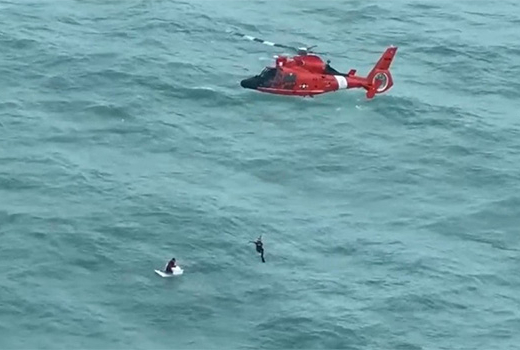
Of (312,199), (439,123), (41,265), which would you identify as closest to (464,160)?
(439,123)

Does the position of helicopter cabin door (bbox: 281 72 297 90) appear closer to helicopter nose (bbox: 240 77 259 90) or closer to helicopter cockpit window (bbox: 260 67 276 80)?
helicopter cockpit window (bbox: 260 67 276 80)

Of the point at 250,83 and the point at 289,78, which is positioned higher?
the point at 289,78

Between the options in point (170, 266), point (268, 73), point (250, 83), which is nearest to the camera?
point (170, 266)

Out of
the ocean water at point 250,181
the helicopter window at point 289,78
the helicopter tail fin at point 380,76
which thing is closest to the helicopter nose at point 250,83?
the ocean water at point 250,181

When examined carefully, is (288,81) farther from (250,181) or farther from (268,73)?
(250,181)

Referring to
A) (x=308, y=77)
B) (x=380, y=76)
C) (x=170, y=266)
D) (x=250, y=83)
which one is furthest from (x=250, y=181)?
(x=380, y=76)

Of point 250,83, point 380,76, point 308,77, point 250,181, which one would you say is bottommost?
point 250,181

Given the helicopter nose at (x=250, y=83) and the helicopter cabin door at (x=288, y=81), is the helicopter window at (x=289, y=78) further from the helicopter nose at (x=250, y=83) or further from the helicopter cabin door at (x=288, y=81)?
the helicopter nose at (x=250, y=83)
